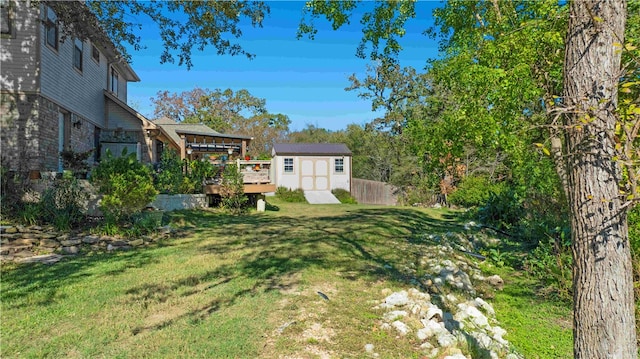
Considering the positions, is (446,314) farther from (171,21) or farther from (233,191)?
(233,191)

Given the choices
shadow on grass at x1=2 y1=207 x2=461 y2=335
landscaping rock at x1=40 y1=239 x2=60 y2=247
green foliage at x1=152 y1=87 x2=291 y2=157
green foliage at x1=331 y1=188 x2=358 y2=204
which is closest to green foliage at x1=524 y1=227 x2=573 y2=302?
shadow on grass at x1=2 y1=207 x2=461 y2=335

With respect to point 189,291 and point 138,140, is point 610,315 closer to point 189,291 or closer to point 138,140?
point 189,291

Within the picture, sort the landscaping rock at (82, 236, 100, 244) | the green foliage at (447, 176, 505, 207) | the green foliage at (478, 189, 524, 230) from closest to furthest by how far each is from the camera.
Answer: the landscaping rock at (82, 236, 100, 244)
the green foliage at (478, 189, 524, 230)
the green foliage at (447, 176, 505, 207)

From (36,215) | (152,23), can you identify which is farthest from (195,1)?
(36,215)

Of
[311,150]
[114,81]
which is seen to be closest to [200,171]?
[114,81]

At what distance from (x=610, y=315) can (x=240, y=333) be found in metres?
2.63

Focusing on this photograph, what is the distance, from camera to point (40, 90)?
9.72 metres

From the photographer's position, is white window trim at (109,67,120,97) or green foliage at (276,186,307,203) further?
green foliage at (276,186,307,203)

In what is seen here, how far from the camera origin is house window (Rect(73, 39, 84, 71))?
11.9m

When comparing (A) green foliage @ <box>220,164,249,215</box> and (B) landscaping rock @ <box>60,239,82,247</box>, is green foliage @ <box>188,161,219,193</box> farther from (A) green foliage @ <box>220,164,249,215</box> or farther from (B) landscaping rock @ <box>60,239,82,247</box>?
(B) landscaping rock @ <box>60,239,82,247</box>

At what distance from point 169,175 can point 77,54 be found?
4.75 meters

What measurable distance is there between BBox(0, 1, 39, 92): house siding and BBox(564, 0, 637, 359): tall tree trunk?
11539 millimetres

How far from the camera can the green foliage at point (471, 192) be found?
15.4m

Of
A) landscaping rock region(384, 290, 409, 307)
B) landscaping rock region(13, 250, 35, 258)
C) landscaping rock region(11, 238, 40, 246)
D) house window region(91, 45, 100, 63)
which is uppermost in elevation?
house window region(91, 45, 100, 63)
